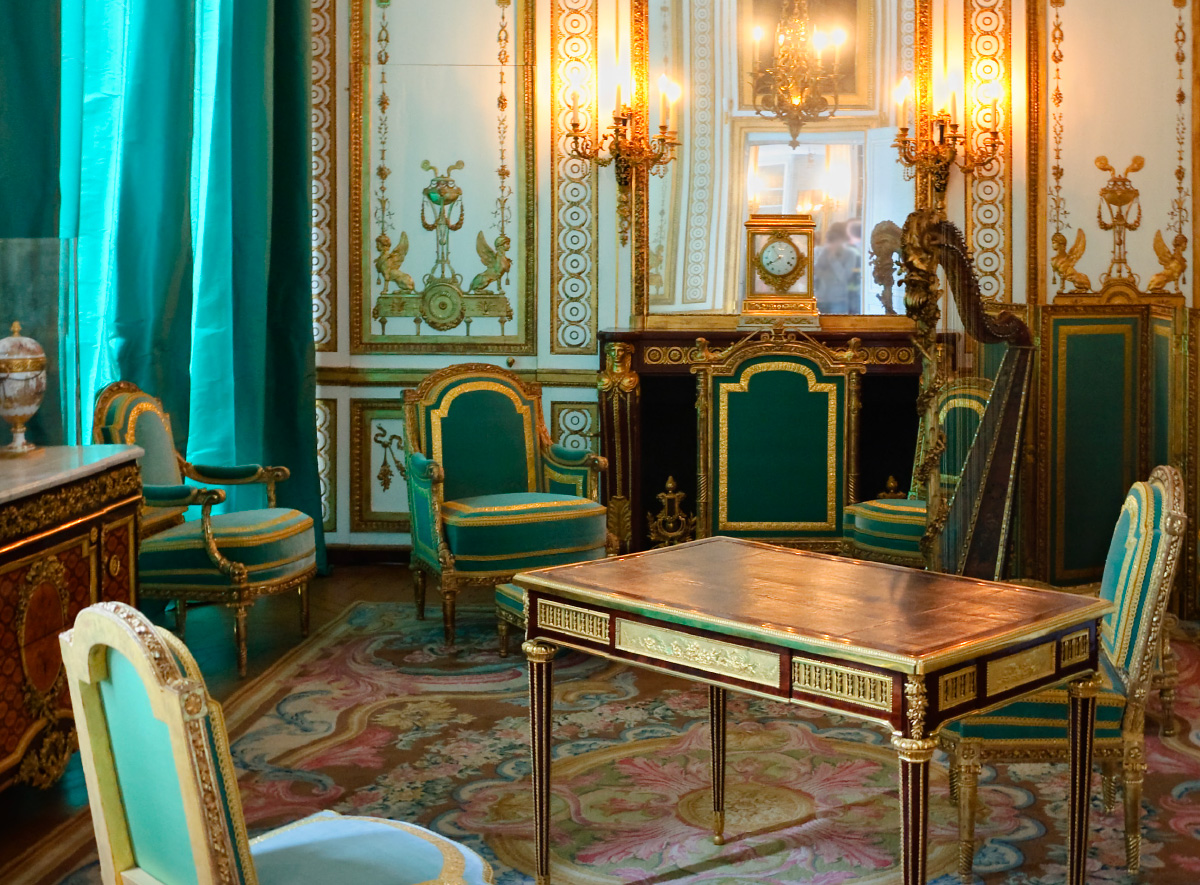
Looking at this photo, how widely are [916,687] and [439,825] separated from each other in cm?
157

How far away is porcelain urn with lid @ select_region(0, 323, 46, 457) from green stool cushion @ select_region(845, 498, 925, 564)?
3.17 metres

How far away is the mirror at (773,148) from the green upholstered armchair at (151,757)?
16.1 feet

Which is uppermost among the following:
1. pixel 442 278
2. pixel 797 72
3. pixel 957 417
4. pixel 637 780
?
pixel 797 72

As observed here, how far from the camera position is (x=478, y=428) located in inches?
217

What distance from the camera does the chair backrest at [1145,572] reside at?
2.79 meters

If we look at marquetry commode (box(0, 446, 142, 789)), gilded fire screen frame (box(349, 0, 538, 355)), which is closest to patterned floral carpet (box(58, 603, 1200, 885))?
marquetry commode (box(0, 446, 142, 789))

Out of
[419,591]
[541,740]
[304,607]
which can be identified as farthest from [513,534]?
[541,740]

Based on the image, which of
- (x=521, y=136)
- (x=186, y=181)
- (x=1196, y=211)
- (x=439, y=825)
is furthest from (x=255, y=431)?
(x=1196, y=211)

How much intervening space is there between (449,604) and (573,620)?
93.6 inches

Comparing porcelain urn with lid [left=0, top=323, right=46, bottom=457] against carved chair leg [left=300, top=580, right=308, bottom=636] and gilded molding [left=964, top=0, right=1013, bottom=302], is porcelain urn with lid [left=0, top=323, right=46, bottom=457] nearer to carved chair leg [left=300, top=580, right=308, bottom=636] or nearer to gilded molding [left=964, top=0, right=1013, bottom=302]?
carved chair leg [left=300, top=580, right=308, bottom=636]

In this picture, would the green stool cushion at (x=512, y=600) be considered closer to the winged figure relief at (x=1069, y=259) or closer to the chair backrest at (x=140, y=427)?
the chair backrest at (x=140, y=427)

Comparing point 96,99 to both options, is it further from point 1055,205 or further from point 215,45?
point 1055,205

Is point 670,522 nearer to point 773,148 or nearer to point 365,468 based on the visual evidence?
point 365,468

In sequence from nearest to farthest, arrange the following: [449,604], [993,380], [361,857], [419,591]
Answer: [361,857] → [993,380] → [449,604] → [419,591]
